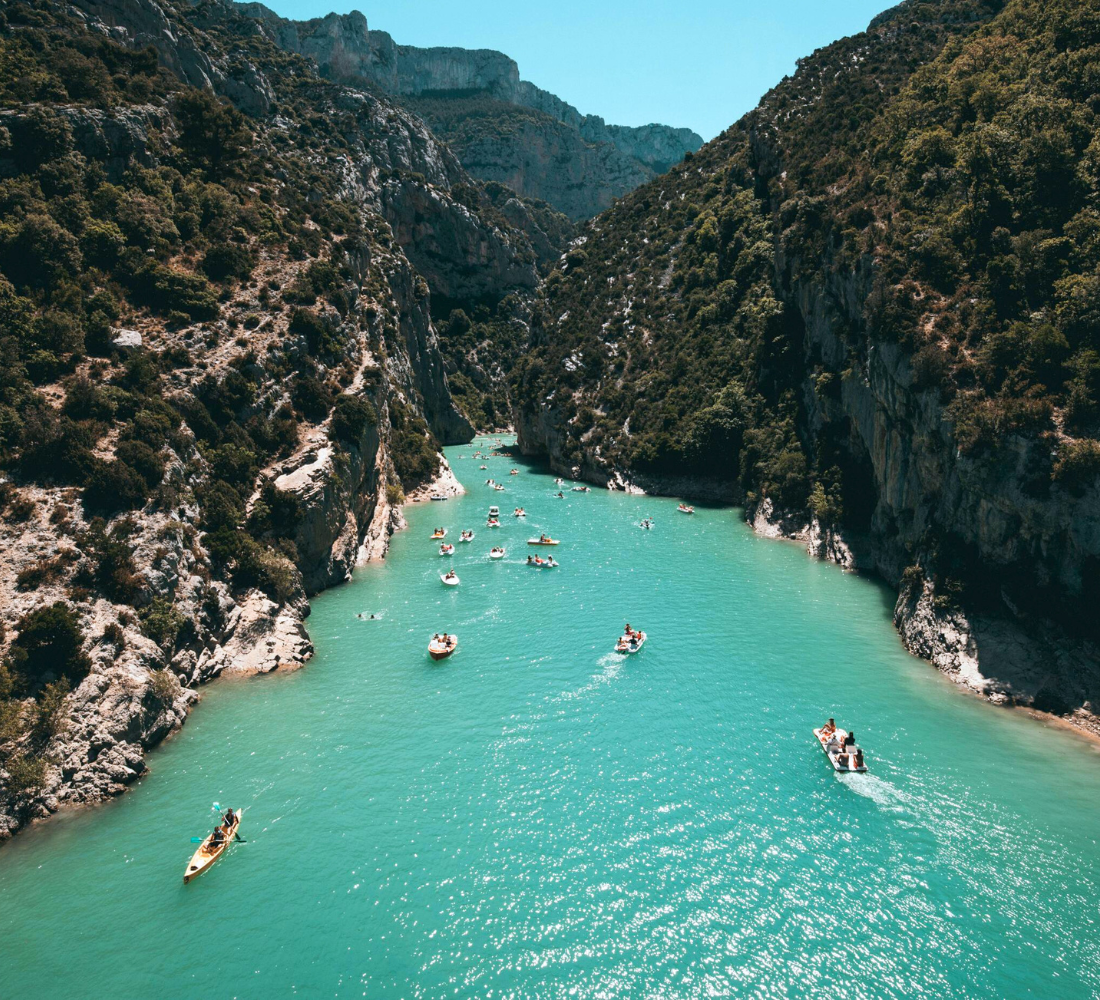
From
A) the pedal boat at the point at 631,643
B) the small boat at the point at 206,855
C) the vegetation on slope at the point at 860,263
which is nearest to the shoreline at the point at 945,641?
the vegetation on slope at the point at 860,263

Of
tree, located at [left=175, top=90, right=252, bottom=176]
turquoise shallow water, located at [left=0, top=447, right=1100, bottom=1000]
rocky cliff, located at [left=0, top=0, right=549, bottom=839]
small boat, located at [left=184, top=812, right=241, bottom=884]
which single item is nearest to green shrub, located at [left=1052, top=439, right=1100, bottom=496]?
turquoise shallow water, located at [left=0, top=447, right=1100, bottom=1000]

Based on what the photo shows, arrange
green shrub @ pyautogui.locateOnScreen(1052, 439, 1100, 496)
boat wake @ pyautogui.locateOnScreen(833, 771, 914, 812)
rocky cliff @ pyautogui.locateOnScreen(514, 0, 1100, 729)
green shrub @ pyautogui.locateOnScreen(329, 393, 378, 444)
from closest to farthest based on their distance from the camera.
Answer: boat wake @ pyautogui.locateOnScreen(833, 771, 914, 812) → green shrub @ pyautogui.locateOnScreen(1052, 439, 1100, 496) → rocky cliff @ pyautogui.locateOnScreen(514, 0, 1100, 729) → green shrub @ pyautogui.locateOnScreen(329, 393, 378, 444)

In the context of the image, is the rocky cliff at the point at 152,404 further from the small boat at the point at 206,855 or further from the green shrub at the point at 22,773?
the small boat at the point at 206,855

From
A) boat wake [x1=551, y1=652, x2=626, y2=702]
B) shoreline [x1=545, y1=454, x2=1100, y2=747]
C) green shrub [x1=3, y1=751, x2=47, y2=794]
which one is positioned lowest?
green shrub [x1=3, y1=751, x2=47, y2=794]

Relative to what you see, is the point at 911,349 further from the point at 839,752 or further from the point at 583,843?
the point at 583,843

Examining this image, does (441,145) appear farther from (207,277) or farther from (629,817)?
(629,817)

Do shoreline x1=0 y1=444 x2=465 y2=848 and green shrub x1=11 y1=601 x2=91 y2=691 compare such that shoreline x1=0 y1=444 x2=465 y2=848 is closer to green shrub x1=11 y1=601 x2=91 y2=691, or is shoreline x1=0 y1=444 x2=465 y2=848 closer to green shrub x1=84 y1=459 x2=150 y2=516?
green shrub x1=11 y1=601 x2=91 y2=691
